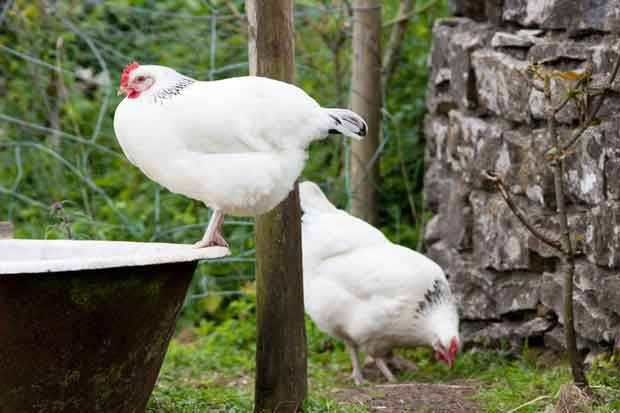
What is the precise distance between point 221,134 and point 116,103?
4.72 metres

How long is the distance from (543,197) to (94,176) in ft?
14.2

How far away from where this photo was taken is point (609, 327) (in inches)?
165

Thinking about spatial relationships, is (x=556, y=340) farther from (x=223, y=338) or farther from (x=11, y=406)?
(x=11, y=406)

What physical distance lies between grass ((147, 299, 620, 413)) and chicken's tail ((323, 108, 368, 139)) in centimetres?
132

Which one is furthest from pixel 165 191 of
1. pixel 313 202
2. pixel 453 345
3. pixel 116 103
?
pixel 453 345

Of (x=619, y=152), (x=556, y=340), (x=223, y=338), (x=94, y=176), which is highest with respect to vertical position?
(x=619, y=152)

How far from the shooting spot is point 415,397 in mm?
4434

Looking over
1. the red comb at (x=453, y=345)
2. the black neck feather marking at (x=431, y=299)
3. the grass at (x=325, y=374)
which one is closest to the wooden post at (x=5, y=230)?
the grass at (x=325, y=374)

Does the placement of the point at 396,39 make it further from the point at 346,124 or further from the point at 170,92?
the point at 170,92

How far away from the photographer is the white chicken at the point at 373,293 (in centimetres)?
503

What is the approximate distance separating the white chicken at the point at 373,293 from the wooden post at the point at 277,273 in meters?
1.14

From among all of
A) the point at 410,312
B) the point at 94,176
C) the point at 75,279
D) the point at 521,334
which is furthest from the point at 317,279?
the point at 94,176

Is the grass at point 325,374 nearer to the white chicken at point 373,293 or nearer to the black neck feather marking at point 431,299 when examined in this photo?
the white chicken at point 373,293

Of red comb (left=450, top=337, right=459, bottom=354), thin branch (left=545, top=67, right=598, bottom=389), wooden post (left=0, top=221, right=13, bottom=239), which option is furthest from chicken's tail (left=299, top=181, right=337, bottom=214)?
thin branch (left=545, top=67, right=598, bottom=389)
